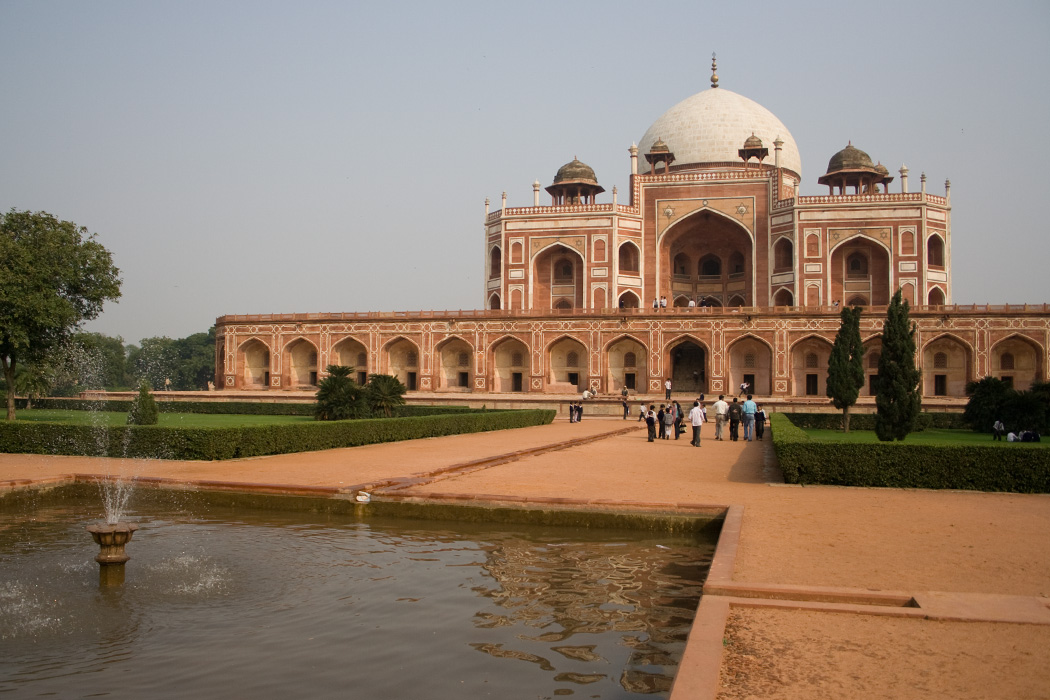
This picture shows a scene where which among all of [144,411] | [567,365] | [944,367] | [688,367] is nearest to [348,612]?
[144,411]

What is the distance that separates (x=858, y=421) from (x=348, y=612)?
735 inches

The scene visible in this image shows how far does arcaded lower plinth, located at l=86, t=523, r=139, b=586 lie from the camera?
222 inches

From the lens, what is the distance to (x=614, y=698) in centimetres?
382

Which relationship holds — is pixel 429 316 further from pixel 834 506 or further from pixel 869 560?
pixel 869 560

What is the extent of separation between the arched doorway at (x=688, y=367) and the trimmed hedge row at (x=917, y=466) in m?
23.3

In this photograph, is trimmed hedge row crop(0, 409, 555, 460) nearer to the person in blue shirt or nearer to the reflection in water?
the reflection in water

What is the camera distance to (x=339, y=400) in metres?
18.9

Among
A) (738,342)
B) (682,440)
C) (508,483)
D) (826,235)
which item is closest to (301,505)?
(508,483)

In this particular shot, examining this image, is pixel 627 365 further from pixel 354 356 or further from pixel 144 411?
pixel 144 411

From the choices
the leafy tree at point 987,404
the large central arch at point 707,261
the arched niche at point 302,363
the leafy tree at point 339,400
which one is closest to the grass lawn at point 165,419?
the leafy tree at point 339,400

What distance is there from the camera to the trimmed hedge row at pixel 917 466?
9055mm

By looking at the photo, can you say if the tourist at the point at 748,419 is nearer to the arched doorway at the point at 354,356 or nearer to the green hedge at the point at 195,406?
the green hedge at the point at 195,406

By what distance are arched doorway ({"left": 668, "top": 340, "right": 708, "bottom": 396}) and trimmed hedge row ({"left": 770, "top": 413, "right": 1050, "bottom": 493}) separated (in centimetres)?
2328

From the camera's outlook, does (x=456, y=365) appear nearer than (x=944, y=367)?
No
